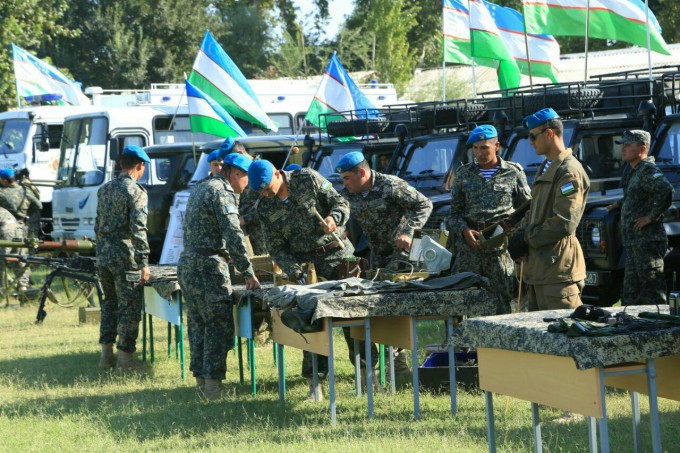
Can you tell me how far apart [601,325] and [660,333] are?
26cm

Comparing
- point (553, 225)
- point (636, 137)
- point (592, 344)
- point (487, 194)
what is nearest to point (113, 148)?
point (636, 137)

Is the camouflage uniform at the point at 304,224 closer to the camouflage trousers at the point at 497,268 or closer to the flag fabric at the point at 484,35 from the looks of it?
the camouflage trousers at the point at 497,268

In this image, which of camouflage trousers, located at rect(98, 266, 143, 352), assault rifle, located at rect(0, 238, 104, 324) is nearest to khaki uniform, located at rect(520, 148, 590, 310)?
camouflage trousers, located at rect(98, 266, 143, 352)

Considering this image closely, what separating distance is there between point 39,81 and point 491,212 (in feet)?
55.3

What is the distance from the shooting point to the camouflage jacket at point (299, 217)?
871cm

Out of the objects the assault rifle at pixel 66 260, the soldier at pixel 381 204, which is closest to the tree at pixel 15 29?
the assault rifle at pixel 66 260

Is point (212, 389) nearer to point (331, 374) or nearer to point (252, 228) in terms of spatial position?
point (331, 374)

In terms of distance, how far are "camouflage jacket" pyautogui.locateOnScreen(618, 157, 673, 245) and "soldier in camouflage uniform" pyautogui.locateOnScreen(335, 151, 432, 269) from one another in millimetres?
1730

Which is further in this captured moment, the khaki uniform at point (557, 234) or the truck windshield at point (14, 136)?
the truck windshield at point (14, 136)

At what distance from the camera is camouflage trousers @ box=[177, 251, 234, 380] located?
8758 mm

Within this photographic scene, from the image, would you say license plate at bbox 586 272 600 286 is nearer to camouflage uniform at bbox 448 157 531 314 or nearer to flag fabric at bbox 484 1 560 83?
Answer: camouflage uniform at bbox 448 157 531 314

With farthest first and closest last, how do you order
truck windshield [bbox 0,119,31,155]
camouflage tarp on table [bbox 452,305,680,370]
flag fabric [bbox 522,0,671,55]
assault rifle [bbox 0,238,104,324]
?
1. truck windshield [bbox 0,119,31,155]
2. flag fabric [bbox 522,0,671,55]
3. assault rifle [bbox 0,238,104,324]
4. camouflage tarp on table [bbox 452,305,680,370]

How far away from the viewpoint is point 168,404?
8.88 metres

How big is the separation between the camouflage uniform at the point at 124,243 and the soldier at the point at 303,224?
2049 mm
